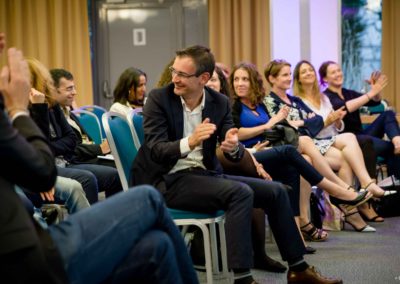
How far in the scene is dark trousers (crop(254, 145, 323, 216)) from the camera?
3.83m

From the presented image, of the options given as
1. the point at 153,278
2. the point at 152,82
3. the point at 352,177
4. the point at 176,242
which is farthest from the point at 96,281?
the point at 152,82

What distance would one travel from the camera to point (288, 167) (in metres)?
3.89

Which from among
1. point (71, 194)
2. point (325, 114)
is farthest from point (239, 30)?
point (71, 194)

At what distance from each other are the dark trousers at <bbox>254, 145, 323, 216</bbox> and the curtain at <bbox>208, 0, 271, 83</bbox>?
3.32m

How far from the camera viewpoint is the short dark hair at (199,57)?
116 inches

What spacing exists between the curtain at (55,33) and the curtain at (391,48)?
3112mm

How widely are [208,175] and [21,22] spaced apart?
16.2ft

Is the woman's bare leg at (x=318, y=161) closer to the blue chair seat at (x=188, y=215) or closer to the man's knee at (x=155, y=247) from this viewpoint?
the blue chair seat at (x=188, y=215)

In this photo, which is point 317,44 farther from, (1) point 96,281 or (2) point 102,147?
(1) point 96,281

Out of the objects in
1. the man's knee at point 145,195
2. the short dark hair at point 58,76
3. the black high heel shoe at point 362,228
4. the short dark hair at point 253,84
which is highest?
the short dark hair at point 58,76

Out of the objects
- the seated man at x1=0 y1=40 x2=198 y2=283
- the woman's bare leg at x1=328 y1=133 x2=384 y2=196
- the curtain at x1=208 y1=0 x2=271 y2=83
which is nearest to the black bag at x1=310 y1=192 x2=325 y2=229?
the woman's bare leg at x1=328 y1=133 x2=384 y2=196

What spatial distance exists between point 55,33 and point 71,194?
14.4 feet

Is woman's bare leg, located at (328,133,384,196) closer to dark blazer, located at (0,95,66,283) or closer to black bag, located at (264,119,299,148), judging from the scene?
black bag, located at (264,119,299,148)

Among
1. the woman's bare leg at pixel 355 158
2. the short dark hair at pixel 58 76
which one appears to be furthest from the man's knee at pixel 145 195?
the woman's bare leg at pixel 355 158
